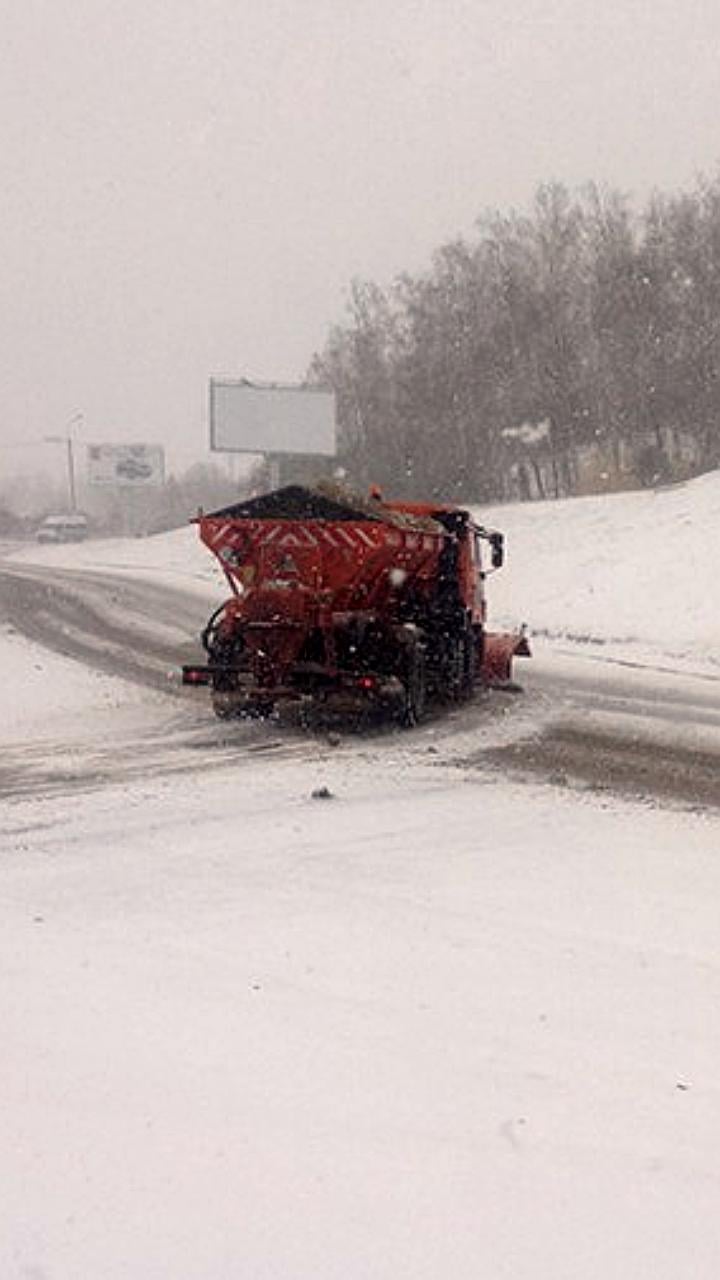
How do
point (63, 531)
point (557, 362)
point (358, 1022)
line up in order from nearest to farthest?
point (358, 1022) < point (557, 362) < point (63, 531)

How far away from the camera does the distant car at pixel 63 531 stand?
7450 cm

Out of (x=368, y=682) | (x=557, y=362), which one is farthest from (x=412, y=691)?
(x=557, y=362)

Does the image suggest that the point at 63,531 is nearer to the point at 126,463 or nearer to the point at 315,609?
the point at 126,463

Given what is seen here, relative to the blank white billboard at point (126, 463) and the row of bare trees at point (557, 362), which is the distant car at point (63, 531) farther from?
the row of bare trees at point (557, 362)

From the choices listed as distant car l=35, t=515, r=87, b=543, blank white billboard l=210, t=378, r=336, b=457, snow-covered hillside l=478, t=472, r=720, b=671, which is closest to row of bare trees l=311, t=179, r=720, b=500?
blank white billboard l=210, t=378, r=336, b=457

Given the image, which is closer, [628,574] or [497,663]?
[497,663]

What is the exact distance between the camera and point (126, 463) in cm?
9006

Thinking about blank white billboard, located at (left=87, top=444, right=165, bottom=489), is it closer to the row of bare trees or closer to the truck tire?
the row of bare trees

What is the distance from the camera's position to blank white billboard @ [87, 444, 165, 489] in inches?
3538

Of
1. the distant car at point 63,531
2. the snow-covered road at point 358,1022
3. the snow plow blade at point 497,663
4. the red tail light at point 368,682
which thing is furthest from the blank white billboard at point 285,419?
the snow-covered road at point 358,1022

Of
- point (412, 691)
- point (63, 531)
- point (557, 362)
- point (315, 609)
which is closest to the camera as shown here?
point (315, 609)

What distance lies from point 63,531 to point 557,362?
→ 3848 centimetres

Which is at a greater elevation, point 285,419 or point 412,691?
point 285,419

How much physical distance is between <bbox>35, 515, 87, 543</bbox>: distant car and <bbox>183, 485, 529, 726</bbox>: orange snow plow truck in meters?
65.1
